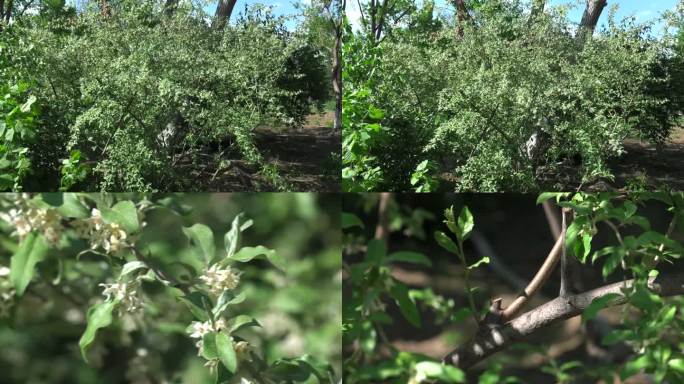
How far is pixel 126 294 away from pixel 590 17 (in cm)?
323

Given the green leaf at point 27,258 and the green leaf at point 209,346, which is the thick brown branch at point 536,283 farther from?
the green leaf at point 27,258

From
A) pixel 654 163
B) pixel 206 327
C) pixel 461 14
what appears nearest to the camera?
pixel 206 327

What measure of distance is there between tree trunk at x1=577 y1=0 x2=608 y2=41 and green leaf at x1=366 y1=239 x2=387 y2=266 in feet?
8.98

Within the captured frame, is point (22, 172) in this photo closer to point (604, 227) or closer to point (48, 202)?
point (48, 202)

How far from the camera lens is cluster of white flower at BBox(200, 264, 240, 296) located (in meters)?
1.69

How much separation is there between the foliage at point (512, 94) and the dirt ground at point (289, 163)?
17 centimetres

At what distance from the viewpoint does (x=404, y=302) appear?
181 cm

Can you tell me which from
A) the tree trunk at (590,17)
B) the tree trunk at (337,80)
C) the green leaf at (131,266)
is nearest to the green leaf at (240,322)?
the green leaf at (131,266)

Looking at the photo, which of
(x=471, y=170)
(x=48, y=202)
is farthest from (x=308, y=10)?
(x=48, y=202)

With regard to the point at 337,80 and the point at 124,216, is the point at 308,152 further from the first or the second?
the point at 124,216

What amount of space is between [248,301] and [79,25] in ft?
10.1

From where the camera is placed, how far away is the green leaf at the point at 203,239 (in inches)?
67.2

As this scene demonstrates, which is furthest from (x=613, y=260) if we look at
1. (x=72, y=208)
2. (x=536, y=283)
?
(x=72, y=208)

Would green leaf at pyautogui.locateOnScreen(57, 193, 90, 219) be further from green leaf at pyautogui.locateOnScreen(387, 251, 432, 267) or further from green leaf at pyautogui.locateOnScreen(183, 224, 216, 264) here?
green leaf at pyautogui.locateOnScreen(387, 251, 432, 267)
